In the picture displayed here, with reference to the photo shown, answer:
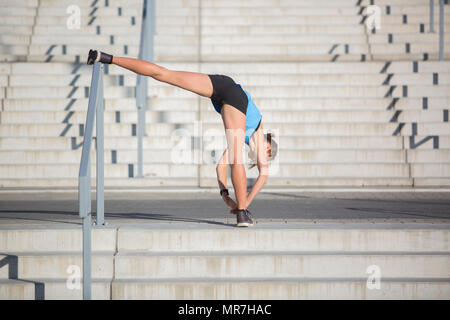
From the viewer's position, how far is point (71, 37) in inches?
386

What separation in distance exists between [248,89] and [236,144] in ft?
13.9

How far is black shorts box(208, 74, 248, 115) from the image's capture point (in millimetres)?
4328

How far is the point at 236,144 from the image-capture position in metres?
4.29

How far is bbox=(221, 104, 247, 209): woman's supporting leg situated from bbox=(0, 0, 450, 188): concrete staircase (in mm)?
2729

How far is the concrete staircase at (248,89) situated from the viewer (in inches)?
286

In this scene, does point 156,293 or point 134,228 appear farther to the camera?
point 134,228

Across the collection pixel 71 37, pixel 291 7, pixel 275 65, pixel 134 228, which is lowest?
pixel 134 228

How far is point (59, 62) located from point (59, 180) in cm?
270

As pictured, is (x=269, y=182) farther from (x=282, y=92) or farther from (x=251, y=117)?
(x=251, y=117)

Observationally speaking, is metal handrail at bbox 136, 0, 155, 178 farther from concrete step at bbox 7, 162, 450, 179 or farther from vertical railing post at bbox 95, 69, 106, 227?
vertical railing post at bbox 95, 69, 106, 227

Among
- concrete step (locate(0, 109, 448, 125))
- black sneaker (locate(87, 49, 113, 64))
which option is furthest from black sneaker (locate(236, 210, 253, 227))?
concrete step (locate(0, 109, 448, 125))

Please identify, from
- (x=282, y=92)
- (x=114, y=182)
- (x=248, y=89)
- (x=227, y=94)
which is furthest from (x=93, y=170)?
(x=227, y=94)
